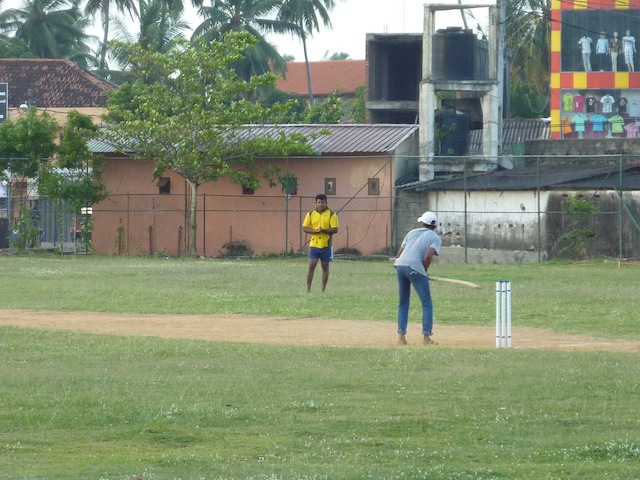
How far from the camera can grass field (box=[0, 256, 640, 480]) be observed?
28.7 ft

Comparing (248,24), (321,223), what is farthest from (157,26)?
(321,223)

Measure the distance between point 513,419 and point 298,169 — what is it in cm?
3291

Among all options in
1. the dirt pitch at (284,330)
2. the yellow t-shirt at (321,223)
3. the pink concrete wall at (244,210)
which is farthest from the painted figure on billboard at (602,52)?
the dirt pitch at (284,330)

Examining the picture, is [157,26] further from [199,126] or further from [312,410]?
[312,410]

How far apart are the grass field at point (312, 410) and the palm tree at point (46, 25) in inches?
2439

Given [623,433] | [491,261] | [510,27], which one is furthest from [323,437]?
[510,27]

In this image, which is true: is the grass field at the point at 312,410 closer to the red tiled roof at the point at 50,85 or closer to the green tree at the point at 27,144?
the green tree at the point at 27,144

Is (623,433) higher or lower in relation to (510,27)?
lower

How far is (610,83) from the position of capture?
49844 millimetres

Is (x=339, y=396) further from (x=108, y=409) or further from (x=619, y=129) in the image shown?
(x=619, y=129)

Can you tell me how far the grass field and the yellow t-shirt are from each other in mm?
4930

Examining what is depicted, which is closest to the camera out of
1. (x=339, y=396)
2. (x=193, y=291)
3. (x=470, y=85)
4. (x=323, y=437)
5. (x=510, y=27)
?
(x=323, y=437)

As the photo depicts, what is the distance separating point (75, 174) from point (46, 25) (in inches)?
1464

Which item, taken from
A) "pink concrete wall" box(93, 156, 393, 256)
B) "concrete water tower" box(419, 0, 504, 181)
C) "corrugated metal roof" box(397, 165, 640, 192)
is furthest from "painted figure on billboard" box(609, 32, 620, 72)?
"pink concrete wall" box(93, 156, 393, 256)
